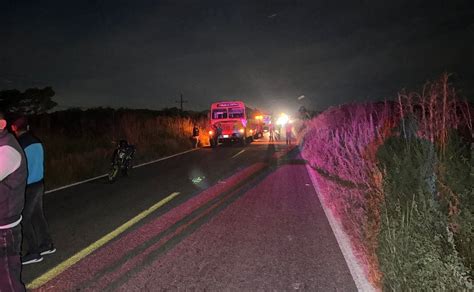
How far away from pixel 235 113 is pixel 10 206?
94.1 ft

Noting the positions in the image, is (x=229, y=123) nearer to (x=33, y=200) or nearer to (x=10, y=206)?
(x=33, y=200)

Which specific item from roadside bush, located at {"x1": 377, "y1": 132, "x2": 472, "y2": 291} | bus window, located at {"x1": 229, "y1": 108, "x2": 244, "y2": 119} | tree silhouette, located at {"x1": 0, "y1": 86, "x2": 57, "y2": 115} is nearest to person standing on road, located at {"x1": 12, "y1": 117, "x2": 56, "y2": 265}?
roadside bush, located at {"x1": 377, "y1": 132, "x2": 472, "y2": 291}

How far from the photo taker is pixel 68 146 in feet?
66.3

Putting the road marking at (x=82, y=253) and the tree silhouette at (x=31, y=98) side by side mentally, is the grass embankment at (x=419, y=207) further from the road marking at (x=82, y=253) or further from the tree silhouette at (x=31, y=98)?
the tree silhouette at (x=31, y=98)

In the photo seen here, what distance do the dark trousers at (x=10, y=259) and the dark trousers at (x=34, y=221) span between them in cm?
207

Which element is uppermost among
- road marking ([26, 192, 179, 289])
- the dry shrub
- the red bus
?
the red bus

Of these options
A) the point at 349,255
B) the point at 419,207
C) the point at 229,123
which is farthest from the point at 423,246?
the point at 229,123

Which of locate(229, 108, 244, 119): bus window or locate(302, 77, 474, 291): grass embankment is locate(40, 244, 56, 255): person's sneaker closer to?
locate(302, 77, 474, 291): grass embankment

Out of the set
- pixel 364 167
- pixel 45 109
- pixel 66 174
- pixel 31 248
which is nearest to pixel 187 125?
pixel 66 174

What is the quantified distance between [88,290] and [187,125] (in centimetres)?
2892

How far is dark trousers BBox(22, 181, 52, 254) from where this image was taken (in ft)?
18.5

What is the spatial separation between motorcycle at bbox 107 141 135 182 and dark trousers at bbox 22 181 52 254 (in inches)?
274

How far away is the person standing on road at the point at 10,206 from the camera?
3.54 meters

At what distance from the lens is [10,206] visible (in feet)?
11.8
